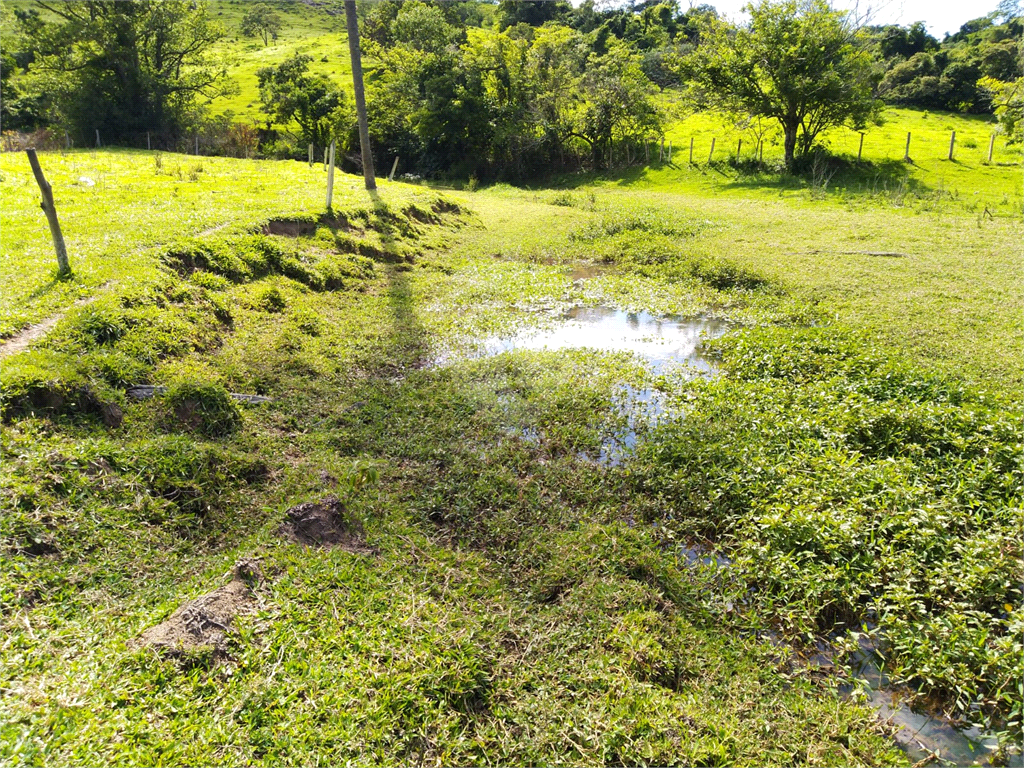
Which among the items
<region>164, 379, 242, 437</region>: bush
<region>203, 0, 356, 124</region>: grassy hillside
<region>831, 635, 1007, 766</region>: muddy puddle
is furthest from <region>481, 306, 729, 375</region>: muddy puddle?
<region>203, 0, 356, 124</region>: grassy hillside

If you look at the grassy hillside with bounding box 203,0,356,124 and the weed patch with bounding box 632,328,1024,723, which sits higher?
the grassy hillside with bounding box 203,0,356,124

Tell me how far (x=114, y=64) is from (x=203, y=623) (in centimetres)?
5042

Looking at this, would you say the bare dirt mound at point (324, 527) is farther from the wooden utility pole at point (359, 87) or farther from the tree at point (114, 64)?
the tree at point (114, 64)

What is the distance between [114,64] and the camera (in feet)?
130

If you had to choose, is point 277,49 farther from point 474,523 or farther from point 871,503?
point 871,503

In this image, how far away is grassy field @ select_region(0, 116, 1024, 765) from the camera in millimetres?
3574

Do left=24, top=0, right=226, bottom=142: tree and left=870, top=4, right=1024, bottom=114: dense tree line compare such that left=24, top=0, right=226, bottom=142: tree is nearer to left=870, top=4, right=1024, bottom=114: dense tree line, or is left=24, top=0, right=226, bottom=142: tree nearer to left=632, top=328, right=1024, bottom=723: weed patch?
left=632, top=328, right=1024, bottom=723: weed patch

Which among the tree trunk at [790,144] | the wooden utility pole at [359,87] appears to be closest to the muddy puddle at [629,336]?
the wooden utility pole at [359,87]

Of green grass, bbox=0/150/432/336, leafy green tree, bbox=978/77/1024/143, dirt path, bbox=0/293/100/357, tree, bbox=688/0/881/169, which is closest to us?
dirt path, bbox=0/293/100/357

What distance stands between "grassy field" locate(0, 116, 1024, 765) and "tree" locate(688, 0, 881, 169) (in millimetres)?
22615

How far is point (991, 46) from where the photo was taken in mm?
42656

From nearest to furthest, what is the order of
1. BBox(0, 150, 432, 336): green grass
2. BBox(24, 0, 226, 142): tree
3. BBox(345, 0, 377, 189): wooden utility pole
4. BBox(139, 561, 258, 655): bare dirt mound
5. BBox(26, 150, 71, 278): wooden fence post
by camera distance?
BBox(139, 561, 258, 655): bare dirt mound → BBox(26, 150, 71, 278): wooden fence post → BBox(0, 150, 432, 336): green grass → BBox(345, 0, 377, 189): wooden utility pole → BBox(24, 0, 226, 142): tree

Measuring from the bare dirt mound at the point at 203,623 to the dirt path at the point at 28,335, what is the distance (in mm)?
4668

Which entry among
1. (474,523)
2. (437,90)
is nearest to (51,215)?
(474,523)
